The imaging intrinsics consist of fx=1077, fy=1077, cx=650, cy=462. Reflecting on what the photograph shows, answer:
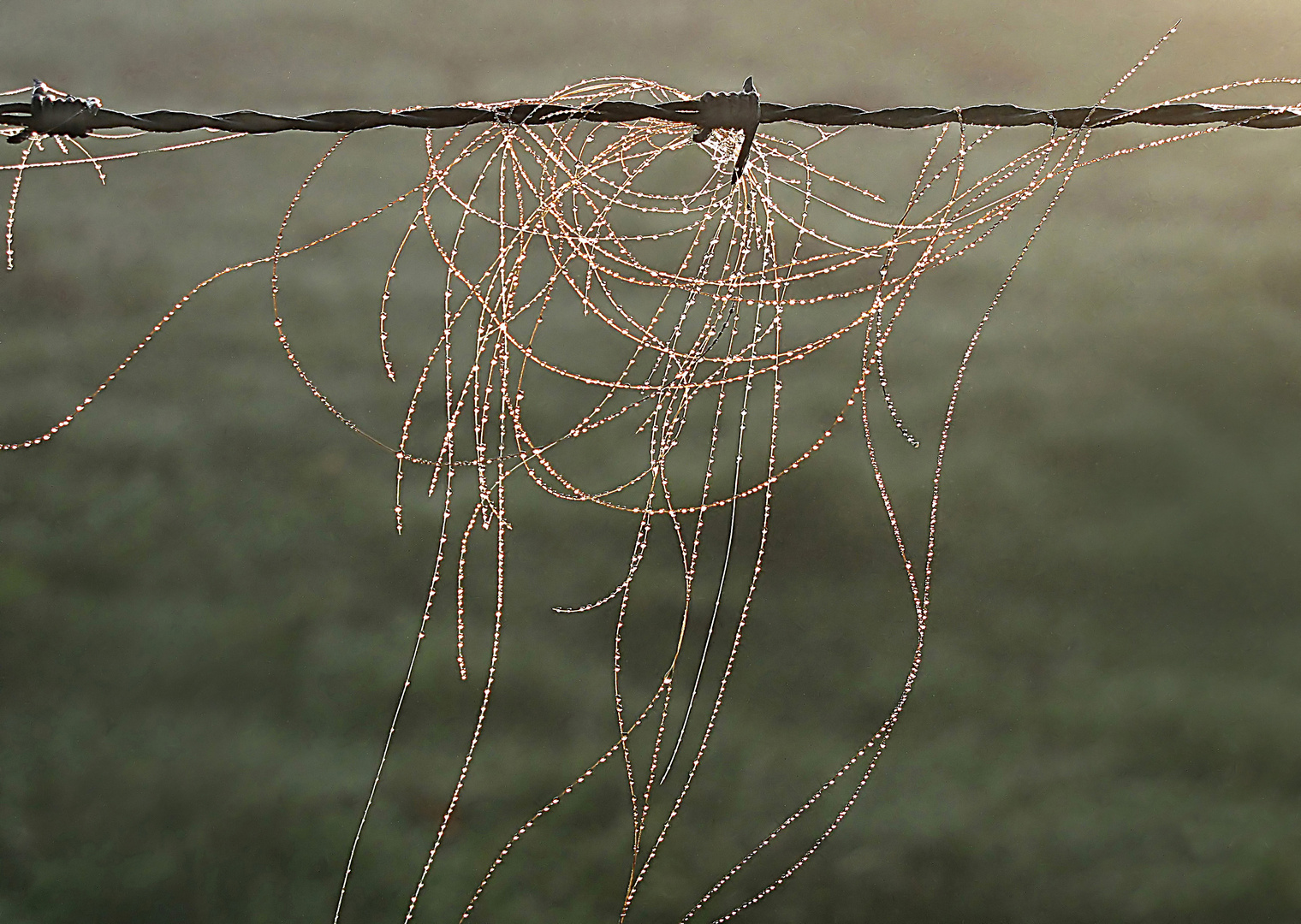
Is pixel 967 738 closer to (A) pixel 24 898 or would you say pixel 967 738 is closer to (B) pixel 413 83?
(B) pixel 413 83

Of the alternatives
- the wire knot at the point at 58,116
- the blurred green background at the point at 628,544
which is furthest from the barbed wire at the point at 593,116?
the blurred green background at the point at 628,544

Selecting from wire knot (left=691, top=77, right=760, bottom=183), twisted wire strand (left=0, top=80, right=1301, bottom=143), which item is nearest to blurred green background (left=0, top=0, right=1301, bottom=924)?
twisted wire strand (left=0, top=80, right=1301, bottom=143)

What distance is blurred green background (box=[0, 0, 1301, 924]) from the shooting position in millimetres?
2309

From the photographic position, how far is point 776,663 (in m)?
2.40

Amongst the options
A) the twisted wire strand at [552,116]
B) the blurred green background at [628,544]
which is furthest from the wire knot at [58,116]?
the blurred green background at [628,544]

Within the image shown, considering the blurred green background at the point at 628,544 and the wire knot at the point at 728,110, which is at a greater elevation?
the wire knot at the point at 728,110

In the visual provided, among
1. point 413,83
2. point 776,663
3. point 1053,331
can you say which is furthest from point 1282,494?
point 413,83

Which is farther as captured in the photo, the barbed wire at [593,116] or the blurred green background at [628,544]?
the blurred green background at [628,544]

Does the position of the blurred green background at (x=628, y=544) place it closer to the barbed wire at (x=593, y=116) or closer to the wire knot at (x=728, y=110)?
the barbed wire at (x=593, y=116)

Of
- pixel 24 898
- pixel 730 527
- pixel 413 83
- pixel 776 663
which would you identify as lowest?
pixel 24 898

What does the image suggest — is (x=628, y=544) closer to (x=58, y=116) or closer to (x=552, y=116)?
(x=552, y=116)

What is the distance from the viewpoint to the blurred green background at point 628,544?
7.57 feet

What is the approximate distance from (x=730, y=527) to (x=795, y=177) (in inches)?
31.3

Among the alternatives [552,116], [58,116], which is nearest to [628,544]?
[552,116]
